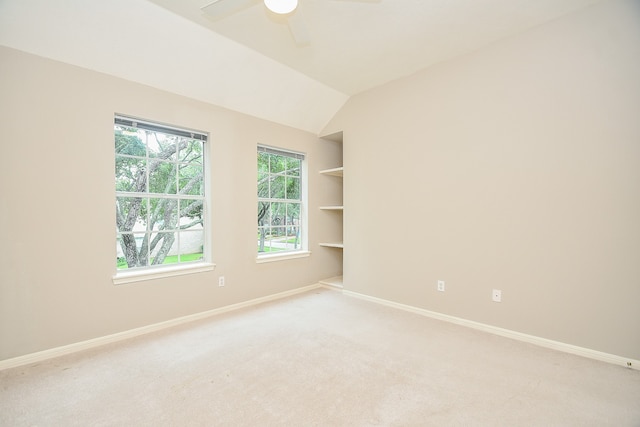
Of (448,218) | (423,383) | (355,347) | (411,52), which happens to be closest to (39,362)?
(355,347)

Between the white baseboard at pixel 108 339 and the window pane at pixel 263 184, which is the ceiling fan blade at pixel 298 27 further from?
the white baseboard at pixel 108 339

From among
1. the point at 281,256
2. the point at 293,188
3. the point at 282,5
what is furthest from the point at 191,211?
the point at 282,5

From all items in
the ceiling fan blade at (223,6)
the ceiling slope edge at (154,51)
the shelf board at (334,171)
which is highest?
the ceiling slope edge at (154,51)

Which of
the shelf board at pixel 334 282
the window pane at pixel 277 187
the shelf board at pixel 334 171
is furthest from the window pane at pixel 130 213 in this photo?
the shelf board at pixel 334 282

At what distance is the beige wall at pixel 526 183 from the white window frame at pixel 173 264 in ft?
6.79

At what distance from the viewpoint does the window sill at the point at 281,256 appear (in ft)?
12.3

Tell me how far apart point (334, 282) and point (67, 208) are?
10.7ft

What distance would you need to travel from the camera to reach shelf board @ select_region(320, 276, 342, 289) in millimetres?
4312

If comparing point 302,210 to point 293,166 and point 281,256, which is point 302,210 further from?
point 281,256

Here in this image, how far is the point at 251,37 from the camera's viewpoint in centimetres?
272

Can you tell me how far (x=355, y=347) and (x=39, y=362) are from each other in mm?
2458

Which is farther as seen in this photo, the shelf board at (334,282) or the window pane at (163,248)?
the shelf board at (334,282)

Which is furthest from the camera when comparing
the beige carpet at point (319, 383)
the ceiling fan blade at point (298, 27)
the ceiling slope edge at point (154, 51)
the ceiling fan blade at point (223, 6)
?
the ceiling slope edge at point (154, 51)

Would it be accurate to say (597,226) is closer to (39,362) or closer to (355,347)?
(355,347)
